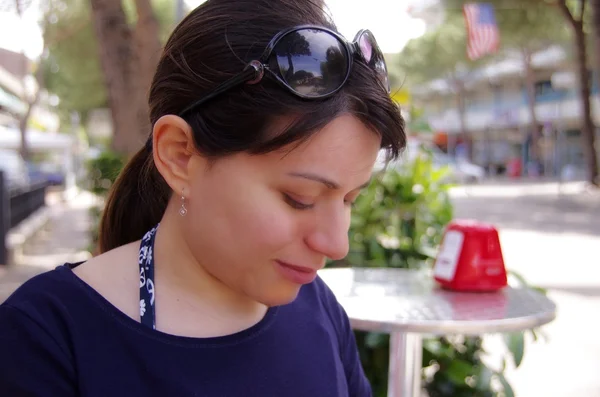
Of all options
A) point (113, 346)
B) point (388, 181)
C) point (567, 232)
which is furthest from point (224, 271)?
point (567, 232)

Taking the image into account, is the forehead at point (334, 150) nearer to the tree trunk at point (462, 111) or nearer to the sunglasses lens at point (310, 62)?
the sunglasses lens at point (310, 62)

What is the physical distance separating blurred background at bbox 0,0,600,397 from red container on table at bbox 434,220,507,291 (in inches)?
9.6

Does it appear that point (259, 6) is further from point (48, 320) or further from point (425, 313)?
point (425, 313)

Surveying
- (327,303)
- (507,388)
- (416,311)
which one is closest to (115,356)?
(327,303)

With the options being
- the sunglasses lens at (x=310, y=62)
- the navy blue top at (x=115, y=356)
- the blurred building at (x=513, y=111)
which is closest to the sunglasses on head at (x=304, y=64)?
the sunglasses lens at (x=310, y=62)

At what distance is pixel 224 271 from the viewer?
99 centimetres

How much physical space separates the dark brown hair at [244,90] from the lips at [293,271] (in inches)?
6.8

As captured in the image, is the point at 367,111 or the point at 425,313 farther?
the point at 425,313

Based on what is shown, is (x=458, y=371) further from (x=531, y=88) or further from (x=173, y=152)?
(x=531, y=88)

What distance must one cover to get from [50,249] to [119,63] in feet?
15.9

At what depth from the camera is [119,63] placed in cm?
515

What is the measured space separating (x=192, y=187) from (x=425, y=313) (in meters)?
0.93

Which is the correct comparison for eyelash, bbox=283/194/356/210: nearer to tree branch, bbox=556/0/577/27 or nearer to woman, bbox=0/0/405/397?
woman, bbox=0/0/405/397

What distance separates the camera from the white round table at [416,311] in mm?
1604
